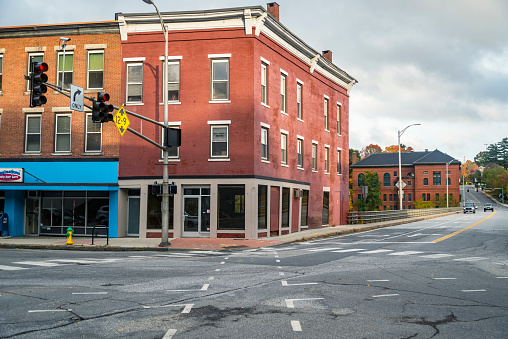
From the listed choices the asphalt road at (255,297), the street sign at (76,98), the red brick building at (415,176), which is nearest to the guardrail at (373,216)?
the asphalt road at (255,297)

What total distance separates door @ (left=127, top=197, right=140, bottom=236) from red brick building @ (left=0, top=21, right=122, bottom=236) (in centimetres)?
88

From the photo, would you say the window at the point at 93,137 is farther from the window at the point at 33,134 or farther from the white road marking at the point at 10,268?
the white road marking at the point at 10,268

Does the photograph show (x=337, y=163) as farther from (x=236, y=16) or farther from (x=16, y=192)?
(x=16, y=192)

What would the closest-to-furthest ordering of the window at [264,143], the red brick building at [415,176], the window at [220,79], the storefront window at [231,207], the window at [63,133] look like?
1. the storefront window at [231,207]
2. the window at [220,79]
3. the window at [264,143]
4. the window at [63,133]
5. the red brick building at [415,176]

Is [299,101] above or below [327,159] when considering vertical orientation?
above

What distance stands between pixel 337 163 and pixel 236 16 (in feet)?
56.3

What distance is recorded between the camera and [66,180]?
26.7m

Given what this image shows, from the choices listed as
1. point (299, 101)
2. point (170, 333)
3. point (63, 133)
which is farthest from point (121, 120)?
point (299, 101)

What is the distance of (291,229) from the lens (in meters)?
30.3

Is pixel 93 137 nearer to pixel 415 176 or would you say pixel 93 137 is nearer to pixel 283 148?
pixel 283 148

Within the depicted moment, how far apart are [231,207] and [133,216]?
573 centimetres

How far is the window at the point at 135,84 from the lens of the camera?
2680 centimetres

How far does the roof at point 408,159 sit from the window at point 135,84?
3518 inches

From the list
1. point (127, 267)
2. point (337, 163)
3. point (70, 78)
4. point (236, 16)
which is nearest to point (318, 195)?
point (337, 163)
